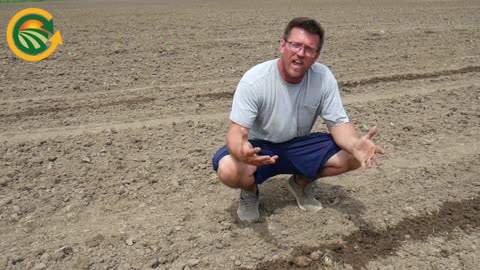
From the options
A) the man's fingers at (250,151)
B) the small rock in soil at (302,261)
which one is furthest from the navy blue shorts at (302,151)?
the small rock in soil at (302,261)

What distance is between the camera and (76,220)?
3168 millimetres

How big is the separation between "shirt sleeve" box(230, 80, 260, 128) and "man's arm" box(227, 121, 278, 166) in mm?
36

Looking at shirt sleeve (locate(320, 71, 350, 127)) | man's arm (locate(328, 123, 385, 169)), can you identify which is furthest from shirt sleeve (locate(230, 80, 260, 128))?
man's arm (locate(328, 123, 385, 169))

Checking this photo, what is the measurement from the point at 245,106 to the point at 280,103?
0.24 m

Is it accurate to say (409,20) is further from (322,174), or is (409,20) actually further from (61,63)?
(322,174)

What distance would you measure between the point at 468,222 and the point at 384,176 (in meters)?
0.75

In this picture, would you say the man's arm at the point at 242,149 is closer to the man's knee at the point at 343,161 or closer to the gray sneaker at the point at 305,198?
the man's knee at the point at 343,161

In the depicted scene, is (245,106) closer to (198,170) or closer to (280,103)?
(280,103)

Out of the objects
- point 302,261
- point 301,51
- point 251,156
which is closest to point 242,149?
point 251,156

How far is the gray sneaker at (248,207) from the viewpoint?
10.0ft

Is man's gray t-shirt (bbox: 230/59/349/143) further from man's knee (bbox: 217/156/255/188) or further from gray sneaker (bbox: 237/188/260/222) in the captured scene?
gray sneaker (bbox: 237/188/260/222)

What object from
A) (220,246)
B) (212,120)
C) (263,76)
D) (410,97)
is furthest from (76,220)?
(410,97)

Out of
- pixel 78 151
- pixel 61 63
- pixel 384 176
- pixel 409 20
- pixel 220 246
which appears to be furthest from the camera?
pixel 409 20

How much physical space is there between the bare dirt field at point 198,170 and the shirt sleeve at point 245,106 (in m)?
0.81
